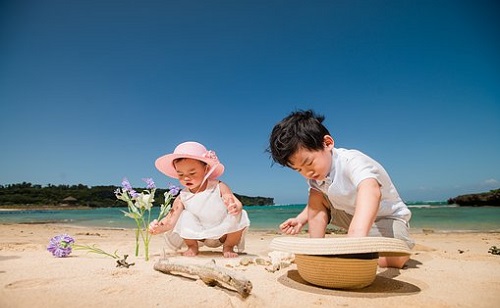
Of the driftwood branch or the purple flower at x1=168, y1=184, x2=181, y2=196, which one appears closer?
the driftwood branch

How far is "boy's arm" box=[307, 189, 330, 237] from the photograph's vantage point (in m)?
3.59

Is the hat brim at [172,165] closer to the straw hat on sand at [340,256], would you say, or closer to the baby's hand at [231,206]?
the baby's hand at [231,206]

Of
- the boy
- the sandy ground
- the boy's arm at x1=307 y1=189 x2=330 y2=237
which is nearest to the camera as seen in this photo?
the sandy ground

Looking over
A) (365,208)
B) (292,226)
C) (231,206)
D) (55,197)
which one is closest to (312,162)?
(365,208)

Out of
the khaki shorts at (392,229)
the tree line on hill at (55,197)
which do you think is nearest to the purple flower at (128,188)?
the khaki shorts at (392,229)

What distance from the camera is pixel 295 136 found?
3088 millimetres

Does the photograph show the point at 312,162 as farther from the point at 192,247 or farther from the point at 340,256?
the point at 192,247

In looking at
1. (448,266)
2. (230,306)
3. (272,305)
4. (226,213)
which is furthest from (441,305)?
(226,213)

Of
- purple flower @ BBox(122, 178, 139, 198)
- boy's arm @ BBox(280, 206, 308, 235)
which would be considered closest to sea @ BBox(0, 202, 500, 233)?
purple flower @ BBox(122, 178, 139, 198)

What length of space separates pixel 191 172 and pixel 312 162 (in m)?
1.77

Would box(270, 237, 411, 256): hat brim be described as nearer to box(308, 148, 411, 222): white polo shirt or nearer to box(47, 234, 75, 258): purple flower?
box(308, 148, 411, 222): white polo shirt

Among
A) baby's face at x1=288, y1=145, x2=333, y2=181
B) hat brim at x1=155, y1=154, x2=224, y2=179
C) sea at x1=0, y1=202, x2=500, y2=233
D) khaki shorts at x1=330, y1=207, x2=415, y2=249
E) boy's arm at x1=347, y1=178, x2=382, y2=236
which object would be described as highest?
hat brim at x1=155, y1=154, x2=224, y2=179

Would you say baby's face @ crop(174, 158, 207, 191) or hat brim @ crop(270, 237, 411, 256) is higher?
baby's face @ crop(174, 158, 207, 191)

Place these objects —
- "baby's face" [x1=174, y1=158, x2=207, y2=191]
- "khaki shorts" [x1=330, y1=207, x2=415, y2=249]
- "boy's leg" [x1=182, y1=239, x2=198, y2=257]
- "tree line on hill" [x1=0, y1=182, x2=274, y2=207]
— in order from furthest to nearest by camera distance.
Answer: "tree line on hill" [x1=0, y1=182, x2=274, y2=207] → "baby's face" [x1=174, y1=158, x2=207, y2=191] → "boy's leg" [x1=182, y1=239, x2=198, y2=257] → "khaki shorts" [x1=330, y1=207, x2=415, y2=249]
